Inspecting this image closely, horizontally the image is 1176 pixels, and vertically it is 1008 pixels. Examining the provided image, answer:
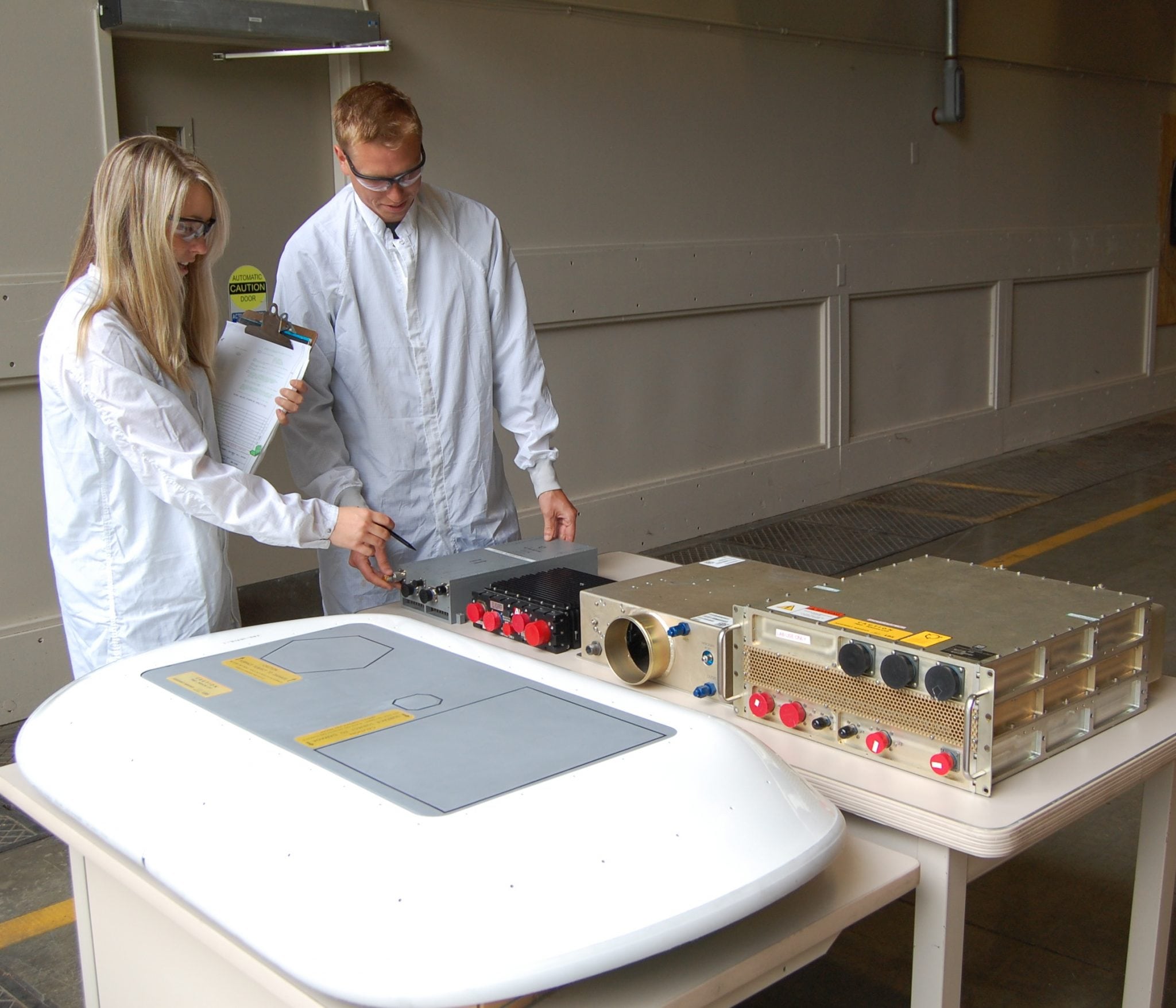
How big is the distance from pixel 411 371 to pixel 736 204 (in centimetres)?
336

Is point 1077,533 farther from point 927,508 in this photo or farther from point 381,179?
point 381,179

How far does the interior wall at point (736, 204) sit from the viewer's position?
385 cm

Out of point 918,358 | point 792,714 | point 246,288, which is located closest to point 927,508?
point 918,358

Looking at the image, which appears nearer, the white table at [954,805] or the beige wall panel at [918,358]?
the white table at [954,805]

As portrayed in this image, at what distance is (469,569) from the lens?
211 centimetres

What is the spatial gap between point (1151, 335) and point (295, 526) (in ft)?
25.3

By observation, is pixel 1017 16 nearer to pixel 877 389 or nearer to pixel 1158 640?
pixel 877 389

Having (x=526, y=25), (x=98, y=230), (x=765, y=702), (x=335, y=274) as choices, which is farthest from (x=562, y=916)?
(x=526, y=25)

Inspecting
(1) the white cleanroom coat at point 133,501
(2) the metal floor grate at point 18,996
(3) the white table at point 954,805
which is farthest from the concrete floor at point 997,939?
(1) the white cleanroom coat at point 133,501

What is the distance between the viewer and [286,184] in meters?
4.05

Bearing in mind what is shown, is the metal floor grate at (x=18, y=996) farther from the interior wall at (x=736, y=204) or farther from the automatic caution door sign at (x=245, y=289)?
the automatic caution door sign at (x=245, y=289)

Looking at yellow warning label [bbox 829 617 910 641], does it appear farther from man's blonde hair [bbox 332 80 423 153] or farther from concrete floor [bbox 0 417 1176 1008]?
man's blonde hair [bbox 332 80 423 153]

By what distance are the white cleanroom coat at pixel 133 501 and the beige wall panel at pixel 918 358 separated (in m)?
4.65

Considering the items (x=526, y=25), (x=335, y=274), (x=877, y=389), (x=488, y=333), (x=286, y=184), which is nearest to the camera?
(x=335, y=274)
